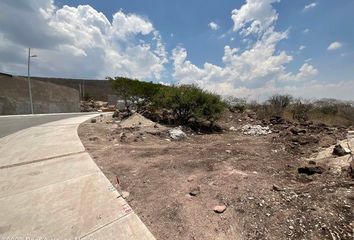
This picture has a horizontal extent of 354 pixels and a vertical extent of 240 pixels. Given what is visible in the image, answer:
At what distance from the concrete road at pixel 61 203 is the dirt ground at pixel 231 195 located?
0.90 feet

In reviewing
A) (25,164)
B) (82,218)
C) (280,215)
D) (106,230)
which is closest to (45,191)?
(82,218)

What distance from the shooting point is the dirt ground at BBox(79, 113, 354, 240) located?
2.41 metres

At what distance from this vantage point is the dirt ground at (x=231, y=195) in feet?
7.90

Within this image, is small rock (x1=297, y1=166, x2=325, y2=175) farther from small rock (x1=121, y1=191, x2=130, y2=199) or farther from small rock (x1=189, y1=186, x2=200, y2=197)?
small rock (x1=121, y1=191, x2=130, y2=199)

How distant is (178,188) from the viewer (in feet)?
11.5

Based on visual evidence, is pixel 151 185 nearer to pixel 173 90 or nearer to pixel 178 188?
pixel 178 188

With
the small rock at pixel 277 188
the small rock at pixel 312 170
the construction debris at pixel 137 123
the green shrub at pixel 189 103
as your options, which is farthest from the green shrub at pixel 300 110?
the small rock at pixel 277 188

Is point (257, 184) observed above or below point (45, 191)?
above

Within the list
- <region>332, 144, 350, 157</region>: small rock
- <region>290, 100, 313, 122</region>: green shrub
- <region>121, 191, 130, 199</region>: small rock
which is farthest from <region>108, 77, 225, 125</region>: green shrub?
<region>121, 191, 130, 199</region>: small rock

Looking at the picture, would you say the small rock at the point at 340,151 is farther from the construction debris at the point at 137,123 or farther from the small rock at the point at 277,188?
the construction debris at the point at 137,123

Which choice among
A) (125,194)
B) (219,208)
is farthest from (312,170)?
(125,194)

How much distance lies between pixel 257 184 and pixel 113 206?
2.48 metres

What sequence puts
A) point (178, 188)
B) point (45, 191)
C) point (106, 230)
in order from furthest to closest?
point (178, 188), point (45, 191), point (106, 230)

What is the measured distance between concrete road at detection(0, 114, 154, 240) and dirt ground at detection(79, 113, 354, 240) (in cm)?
27
